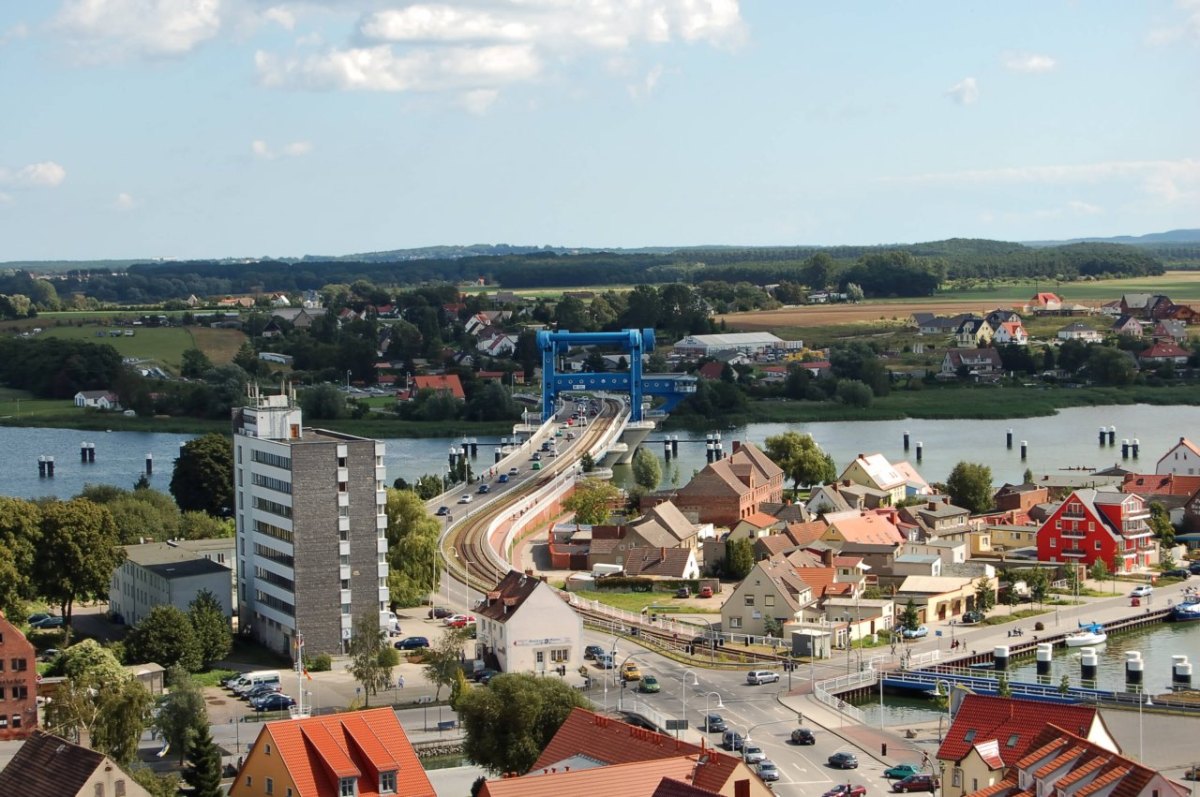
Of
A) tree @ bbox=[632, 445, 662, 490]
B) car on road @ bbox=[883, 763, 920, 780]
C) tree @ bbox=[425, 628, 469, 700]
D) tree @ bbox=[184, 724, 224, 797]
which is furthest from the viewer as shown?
tree @ bbox=[632, 445, 662, 490]

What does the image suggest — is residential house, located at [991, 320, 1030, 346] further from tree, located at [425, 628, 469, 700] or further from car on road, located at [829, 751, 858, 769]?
car on road, located at [829, 751, 858, 769]

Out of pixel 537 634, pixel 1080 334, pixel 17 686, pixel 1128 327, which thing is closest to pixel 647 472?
pixel 537 634

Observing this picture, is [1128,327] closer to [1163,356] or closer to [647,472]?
[1163,356]

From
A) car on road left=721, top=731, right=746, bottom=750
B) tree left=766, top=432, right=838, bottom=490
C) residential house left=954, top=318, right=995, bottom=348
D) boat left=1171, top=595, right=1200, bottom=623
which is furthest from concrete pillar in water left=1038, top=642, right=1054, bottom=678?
residential house left=954, top=318, right=995, bottom=348

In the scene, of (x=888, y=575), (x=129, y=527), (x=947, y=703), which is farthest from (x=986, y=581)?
(x=129, y=527)

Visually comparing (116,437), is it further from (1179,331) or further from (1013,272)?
(1013,272)

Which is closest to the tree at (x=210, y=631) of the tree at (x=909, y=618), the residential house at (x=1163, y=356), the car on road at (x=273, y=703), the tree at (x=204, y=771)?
the car on road at (x=273, y=703)

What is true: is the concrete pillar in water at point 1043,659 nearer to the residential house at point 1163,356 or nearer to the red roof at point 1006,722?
the red roof at point 1006,722
